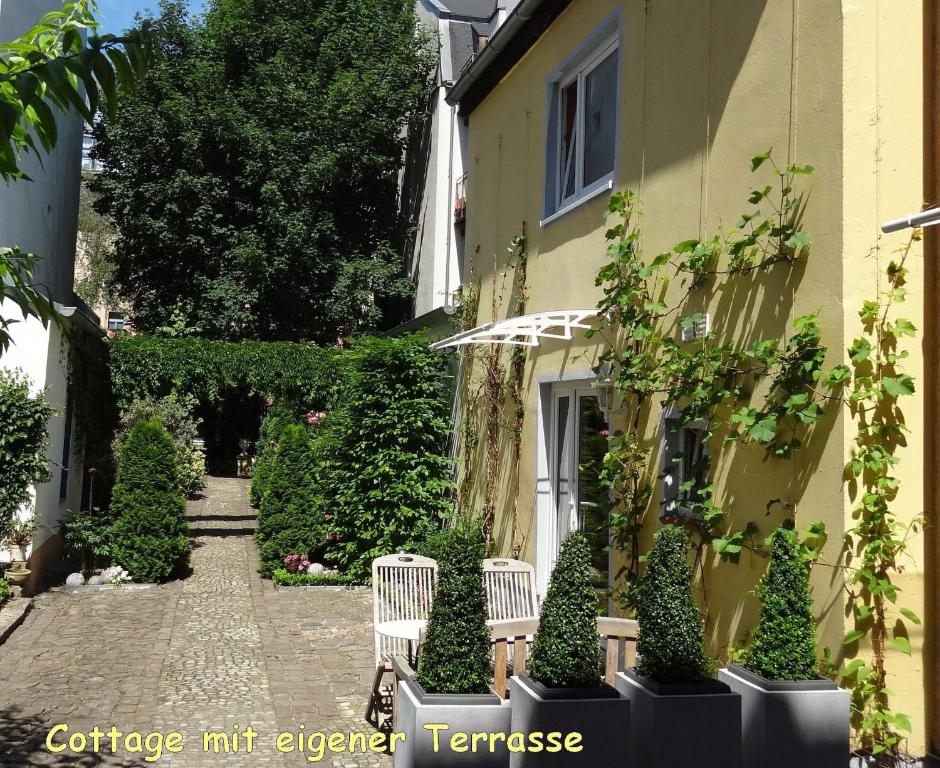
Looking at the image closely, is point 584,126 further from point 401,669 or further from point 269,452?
point 269,452

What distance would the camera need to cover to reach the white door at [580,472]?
761 centimetres

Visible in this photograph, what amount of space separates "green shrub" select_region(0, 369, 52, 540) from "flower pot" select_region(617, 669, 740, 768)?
8.37 metres

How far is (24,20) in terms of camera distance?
34.9 ft

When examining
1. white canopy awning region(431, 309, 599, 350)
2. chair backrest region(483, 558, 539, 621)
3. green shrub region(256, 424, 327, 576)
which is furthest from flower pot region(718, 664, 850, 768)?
green shrub region(256, 424, 327, 576)

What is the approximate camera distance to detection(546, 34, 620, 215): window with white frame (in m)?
7.90

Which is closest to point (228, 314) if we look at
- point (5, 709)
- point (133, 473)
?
point (133, 473)

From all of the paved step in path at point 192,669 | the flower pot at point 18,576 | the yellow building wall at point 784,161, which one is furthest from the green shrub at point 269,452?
the yellow building wall at point 784,161

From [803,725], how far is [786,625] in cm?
47

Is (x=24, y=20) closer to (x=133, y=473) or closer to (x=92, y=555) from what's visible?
(x=133, y=473)

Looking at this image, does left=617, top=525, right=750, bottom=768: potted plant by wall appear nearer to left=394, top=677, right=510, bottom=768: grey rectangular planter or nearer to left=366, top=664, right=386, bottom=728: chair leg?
left=394, top=677, right=510, bottom=768: grey rectangular planter

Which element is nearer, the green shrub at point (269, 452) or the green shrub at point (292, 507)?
the green shrub at point (292, 507)

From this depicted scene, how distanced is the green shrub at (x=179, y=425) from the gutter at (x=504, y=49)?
7107mm

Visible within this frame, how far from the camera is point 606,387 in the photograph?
7.24 metres

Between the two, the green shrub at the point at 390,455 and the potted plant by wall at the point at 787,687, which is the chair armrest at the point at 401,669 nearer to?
the potted plant by wall at the point at 787,687
